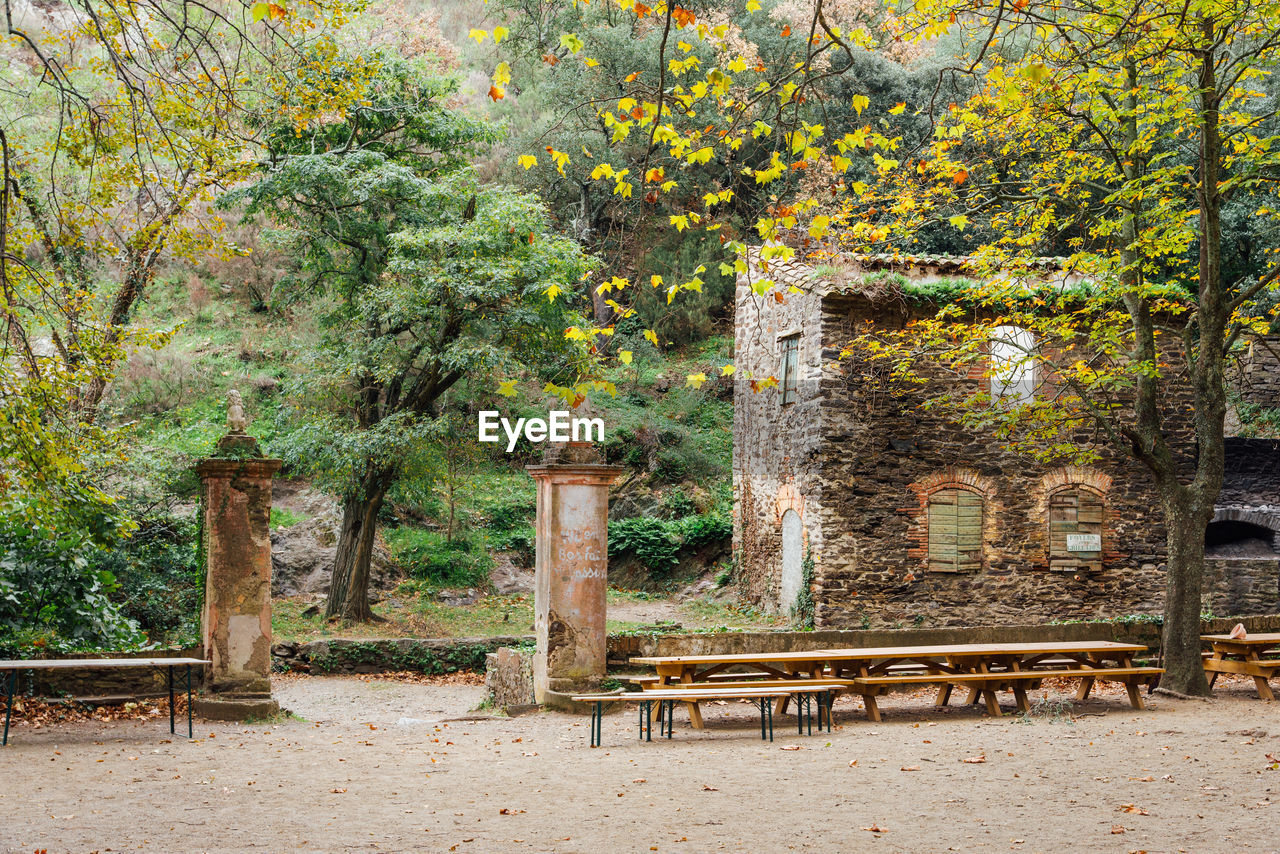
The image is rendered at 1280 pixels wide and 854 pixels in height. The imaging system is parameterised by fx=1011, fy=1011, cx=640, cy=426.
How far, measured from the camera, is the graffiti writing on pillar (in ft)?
31.0

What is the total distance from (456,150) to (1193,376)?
12.7 meters

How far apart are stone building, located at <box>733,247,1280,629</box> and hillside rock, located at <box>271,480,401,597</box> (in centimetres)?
862

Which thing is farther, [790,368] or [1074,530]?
[790,368]

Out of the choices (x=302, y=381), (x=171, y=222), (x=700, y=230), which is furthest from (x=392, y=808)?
(x=700, y=230)

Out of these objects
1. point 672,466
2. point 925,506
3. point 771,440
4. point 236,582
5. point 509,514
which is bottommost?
point 236,582

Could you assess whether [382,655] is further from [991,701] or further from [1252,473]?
[1252,473]

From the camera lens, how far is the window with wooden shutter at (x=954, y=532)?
15.0m

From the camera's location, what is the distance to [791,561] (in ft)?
52.5

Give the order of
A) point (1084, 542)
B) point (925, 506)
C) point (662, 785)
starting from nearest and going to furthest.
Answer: point (662, 785)
point (925, 506)
point (1084, 542)

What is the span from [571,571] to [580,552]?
0.64ft

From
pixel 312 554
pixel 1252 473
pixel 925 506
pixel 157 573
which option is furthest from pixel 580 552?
pixel 1252 473

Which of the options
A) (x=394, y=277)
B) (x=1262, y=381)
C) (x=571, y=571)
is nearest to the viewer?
(x=571, y=571)

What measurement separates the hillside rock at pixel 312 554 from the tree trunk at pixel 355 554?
87.6 inches

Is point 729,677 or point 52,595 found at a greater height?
point 52,595
